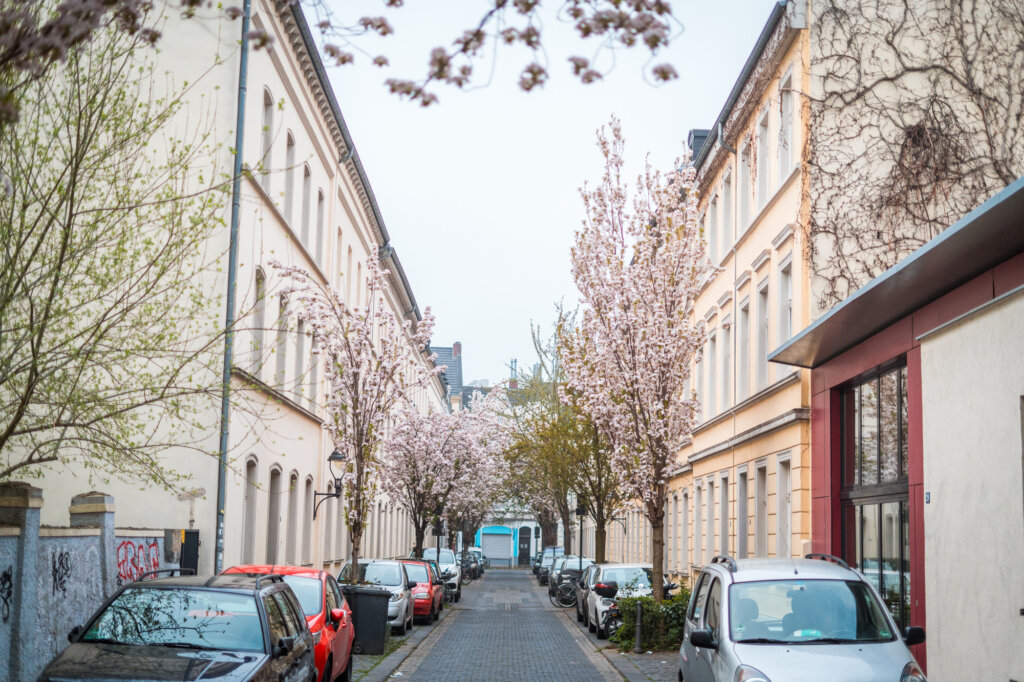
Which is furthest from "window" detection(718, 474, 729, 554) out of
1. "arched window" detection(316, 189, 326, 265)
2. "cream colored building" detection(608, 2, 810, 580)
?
"arched window" detection(316, 189, 326, 265)

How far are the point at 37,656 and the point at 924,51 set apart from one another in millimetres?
16983

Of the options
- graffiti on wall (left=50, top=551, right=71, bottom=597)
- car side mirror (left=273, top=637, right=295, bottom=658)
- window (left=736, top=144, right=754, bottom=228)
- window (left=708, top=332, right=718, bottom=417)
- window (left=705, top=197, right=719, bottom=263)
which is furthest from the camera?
window (left=705, top=197, right=719, bottom=263)

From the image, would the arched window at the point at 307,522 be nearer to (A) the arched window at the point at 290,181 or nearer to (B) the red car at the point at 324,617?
(A) the arched window at the point at 290,181

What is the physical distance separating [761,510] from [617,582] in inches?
142

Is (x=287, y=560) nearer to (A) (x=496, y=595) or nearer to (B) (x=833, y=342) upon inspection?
(B) (x=833, y=342)

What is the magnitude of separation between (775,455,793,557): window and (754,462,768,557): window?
1110 mm

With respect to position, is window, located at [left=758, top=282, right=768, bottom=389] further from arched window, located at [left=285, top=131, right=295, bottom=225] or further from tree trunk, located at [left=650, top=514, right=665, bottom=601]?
arched window, located at [left=285, top=131, right=295, bottom=225]

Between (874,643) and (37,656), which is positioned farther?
(37,656)

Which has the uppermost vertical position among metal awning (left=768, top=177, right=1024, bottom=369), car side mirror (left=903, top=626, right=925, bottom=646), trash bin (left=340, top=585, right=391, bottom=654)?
metal awning (left=768, top=177, right=1024, bottom=369)

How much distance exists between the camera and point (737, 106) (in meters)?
26.0

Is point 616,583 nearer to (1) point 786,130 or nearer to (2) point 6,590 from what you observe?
(1) point 786,130

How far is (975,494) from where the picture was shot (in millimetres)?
11664

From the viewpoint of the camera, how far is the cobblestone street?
18281 millimetres

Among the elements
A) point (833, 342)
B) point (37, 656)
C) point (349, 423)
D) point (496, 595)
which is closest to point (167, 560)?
point (37, 656)
